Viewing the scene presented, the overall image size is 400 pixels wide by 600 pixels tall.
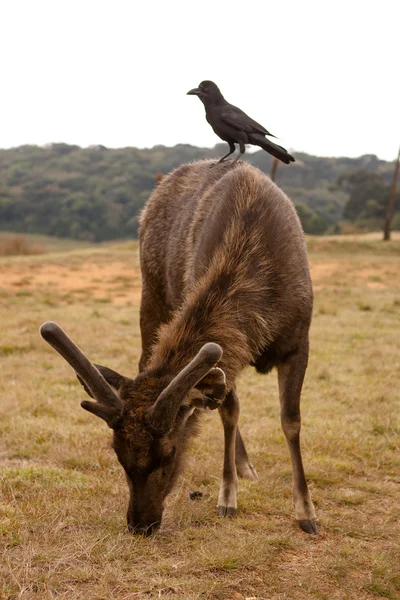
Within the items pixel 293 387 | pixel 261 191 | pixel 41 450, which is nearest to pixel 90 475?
pixel 41 450

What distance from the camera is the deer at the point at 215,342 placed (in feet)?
12.0

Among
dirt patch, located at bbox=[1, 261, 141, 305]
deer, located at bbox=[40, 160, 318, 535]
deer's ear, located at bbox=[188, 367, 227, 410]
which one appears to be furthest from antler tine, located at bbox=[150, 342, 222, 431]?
dirt patch, located at bbox=[1, 261, 141, 305]

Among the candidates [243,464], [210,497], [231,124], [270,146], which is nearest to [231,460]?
[210,497]

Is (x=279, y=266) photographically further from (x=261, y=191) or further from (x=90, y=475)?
(x=90, y=475)

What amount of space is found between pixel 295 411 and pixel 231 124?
7.76ft

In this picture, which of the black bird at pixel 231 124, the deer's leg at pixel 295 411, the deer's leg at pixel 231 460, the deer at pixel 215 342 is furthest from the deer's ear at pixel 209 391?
the black bird at pixel 231 124

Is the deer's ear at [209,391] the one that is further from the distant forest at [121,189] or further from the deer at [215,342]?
the distant forest at [121,189]

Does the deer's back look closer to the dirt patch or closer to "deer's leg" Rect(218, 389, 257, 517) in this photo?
A: "deer's leg" Rect(218, 389, 257, 517)

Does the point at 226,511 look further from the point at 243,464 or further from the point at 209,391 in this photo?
the point at 209,391

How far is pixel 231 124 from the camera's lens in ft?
18.0

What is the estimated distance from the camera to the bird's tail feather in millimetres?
5375

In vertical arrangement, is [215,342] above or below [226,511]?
above

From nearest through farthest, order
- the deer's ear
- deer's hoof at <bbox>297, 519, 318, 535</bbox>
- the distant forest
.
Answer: the deer's ear < deer's hoof at <bbox>297, 519, 318, 535</bbox> < the distant forest

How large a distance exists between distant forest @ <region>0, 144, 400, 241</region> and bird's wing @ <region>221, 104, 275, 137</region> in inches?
1624
